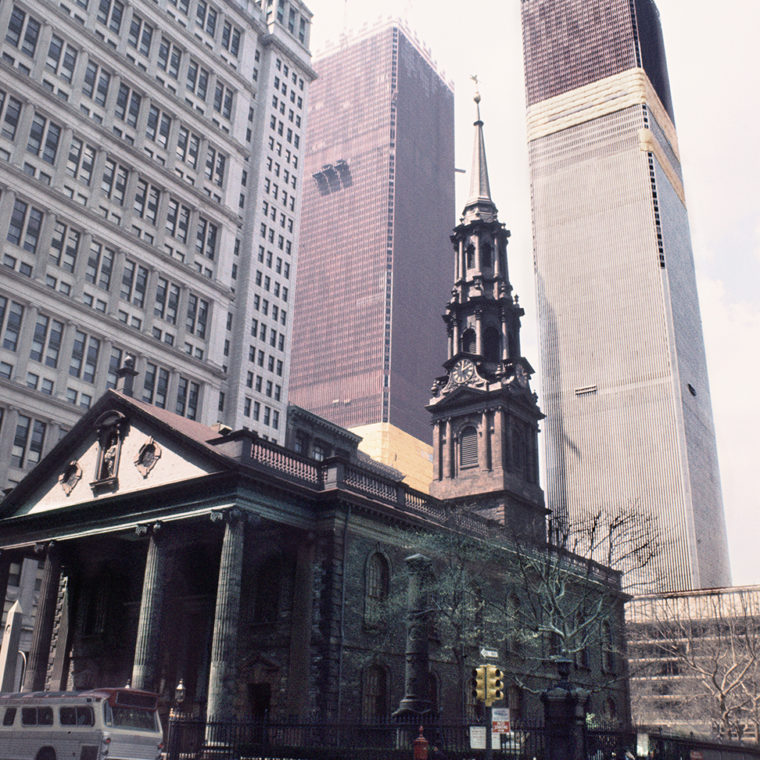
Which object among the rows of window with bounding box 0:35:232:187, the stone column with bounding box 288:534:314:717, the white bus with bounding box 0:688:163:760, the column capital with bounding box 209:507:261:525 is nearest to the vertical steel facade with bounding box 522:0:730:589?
the rows of window with bounding box 0:35:232:187

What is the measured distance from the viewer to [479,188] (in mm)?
64562

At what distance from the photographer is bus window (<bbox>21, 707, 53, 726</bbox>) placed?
2294 cm

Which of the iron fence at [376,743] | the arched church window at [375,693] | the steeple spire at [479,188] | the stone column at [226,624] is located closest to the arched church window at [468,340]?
the steeple spire at [479,188]

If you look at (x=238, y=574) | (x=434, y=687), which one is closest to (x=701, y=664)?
(x=434, y=687)

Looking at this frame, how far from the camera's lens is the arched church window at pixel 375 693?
108ft

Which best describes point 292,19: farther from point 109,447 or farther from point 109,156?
point 109,447

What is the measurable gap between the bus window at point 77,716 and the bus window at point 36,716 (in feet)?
1.65

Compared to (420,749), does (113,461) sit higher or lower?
higher

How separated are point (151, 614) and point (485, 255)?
38.2m

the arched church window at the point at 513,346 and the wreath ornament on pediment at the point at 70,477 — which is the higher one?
the arched church window at the point at 513,346

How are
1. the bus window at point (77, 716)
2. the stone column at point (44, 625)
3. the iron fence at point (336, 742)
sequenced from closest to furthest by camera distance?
1. the bus window at point (77, 716)
2. the iron fence at point (336, 742)
3. the stone column at point (44, 625)

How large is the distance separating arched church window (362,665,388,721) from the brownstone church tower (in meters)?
16.6

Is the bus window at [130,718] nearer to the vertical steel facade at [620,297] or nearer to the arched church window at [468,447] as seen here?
the arched church window at [468,447]

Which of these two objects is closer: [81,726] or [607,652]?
[81,726]
